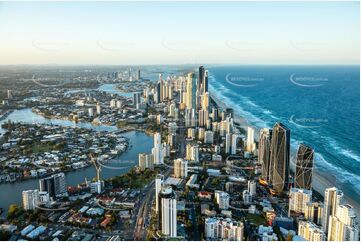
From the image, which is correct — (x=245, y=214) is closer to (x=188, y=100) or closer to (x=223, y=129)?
(x=223, y=129)

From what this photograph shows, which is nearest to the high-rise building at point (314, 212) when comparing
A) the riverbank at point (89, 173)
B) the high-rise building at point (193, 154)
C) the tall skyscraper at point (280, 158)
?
the tall skyscraper at point (280, 158)

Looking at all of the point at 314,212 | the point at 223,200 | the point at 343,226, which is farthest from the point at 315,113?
the point at 343,226

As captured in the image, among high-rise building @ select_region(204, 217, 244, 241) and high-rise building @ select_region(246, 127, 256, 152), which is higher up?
high-rise building @ select_region(246, 127, 256, 152)

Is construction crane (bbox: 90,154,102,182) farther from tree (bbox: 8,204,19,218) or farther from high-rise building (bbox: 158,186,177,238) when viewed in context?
high-rise building (bbox: 158,186,177,238)

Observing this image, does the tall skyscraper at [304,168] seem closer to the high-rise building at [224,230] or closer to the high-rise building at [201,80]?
the high-rise building at [224,230]

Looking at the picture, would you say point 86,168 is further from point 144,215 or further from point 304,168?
point 304,168

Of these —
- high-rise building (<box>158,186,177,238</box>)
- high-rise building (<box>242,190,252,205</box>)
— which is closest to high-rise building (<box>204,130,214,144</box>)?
high-rise building (<box>242,190,252,205</box>)

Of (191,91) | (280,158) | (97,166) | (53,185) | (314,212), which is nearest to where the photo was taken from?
(314,212)
